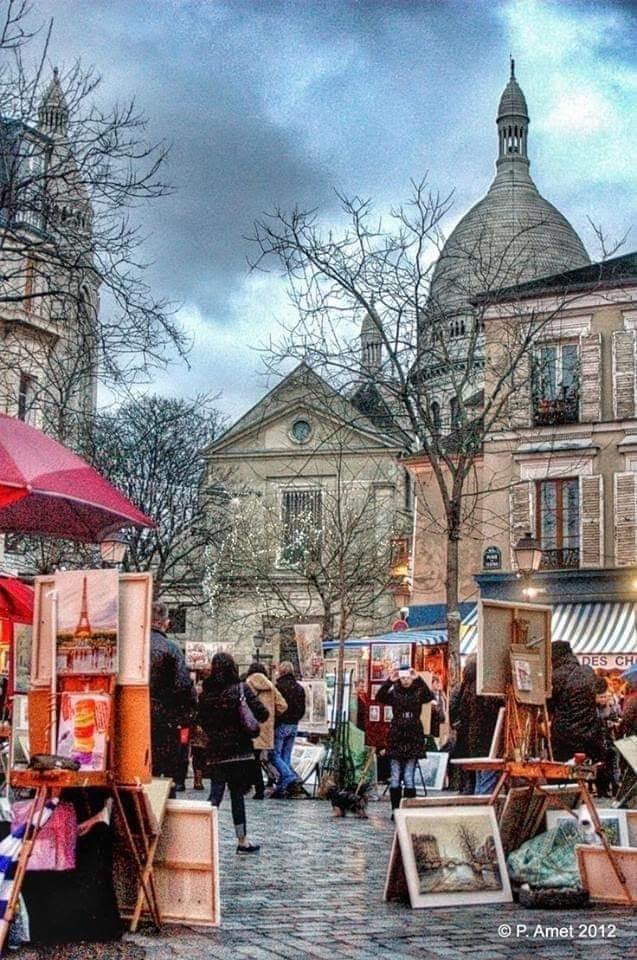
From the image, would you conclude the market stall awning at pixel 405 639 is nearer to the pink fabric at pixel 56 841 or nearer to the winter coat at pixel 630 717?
the winter coat at pixel 630 717

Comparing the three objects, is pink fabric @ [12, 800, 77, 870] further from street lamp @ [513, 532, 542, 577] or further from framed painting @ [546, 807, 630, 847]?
street lamp @ [513, 532, 542, 577]

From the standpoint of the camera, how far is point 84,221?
15.4 metres

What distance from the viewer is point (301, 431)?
61.6 meters

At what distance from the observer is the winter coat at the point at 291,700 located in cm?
1909

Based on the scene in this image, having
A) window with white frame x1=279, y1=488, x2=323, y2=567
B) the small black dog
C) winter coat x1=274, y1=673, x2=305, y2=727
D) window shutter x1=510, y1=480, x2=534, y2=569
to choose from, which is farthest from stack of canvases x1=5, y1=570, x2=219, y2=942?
window with white frame x1=279, y1=488, x2=323, y2=567

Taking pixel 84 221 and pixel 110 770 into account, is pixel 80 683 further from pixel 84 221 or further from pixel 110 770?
pixel 84 221

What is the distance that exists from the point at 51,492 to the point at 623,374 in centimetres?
2534

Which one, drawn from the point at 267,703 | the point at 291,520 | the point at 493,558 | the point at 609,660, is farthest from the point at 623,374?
the point at 291,520

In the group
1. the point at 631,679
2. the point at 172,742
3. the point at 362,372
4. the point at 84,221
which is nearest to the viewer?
the point at 172,742

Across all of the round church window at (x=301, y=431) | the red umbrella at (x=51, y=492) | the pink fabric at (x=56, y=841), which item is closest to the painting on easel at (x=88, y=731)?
the pink fabric at (x=56, y=841)

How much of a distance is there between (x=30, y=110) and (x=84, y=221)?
1.38 metres

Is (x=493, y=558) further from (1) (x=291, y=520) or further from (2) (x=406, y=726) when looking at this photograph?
(1) (x=291, y=520)

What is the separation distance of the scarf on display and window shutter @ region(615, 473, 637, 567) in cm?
2541

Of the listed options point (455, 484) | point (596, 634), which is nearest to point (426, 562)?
point (596, 634)
